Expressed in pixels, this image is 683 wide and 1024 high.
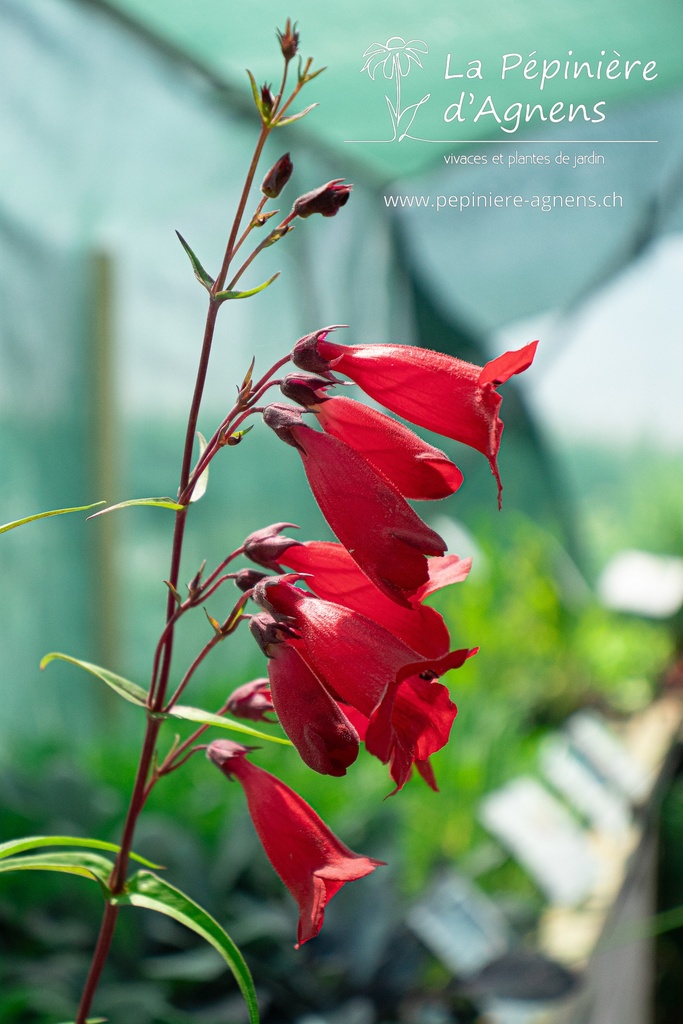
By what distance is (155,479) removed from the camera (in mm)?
1438

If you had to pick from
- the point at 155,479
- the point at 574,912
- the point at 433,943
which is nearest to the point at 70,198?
the point at 155,479

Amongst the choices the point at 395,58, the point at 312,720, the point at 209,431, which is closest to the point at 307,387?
the point at 312,720

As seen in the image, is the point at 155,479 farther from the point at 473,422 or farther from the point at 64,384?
the point at 473,422

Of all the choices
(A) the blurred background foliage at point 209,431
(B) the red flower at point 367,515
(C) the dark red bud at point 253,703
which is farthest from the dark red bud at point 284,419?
(A) the blurred background foliage at point 209,431

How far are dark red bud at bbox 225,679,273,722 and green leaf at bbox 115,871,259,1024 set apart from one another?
7 cm

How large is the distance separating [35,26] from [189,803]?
3.36 ft

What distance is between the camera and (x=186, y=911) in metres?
0.33

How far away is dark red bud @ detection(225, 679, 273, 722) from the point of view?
1.23 ft

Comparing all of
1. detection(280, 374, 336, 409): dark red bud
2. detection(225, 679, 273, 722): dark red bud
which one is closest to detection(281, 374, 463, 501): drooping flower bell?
detection(280, 374, 336, 409): dark red bud

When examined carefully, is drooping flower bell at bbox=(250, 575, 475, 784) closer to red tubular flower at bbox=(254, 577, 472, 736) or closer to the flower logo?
red tubular flower at bbox=(254, 577, 472, 736)

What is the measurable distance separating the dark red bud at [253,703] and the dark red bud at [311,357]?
135mm

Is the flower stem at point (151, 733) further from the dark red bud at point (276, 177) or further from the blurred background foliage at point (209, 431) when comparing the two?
the blurred background foliage at point (209, 431)

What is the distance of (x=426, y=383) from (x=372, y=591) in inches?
3.1

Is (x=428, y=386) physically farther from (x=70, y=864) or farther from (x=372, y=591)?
(x=70, y=864)
